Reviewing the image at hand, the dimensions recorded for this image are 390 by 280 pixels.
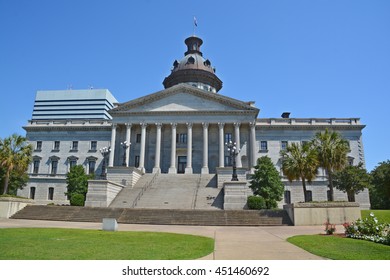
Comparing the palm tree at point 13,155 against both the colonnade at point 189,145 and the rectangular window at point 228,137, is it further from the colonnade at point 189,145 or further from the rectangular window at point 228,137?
the rectangular window at point 228,137

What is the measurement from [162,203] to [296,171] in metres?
14.3

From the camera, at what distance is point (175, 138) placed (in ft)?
169

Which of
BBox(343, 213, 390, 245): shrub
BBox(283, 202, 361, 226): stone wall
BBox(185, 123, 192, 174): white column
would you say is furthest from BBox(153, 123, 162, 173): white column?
BBox(343, 213, 390, 245): shrub

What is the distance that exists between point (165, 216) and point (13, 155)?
19016 millimetres

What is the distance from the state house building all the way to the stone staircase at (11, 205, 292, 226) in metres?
17.5

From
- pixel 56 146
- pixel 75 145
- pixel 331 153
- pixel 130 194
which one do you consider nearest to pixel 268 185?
pixel 331 153

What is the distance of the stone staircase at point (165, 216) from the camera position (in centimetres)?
2518

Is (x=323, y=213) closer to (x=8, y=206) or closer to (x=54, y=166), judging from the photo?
(x=8, y=206)

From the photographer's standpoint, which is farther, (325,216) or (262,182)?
(262,182)

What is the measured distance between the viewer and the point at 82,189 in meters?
40.4

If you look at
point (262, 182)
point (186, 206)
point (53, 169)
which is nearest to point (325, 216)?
point (262, 182)

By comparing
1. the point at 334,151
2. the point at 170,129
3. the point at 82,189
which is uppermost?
the point at 170,129
